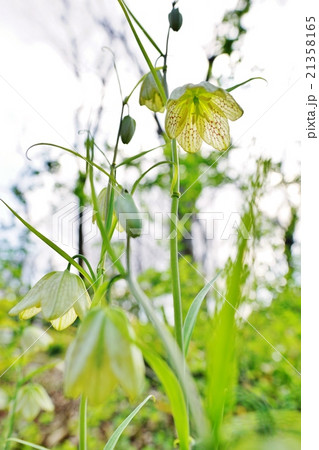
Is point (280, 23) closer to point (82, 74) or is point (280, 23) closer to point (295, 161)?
point (295, 161)

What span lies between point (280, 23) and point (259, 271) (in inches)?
31.0

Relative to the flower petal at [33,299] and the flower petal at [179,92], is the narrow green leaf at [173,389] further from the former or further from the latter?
the flower petal at [179,92]

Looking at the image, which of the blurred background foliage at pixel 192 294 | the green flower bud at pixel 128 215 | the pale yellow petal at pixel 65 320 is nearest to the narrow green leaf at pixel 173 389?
the green flower bud at pixel 128 215

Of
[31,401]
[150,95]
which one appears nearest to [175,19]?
[150,95]

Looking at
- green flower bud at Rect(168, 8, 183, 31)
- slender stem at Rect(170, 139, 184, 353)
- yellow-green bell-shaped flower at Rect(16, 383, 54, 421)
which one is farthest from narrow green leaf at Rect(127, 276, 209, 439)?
yellow-green bell-shaped flower at Rect(16, 383, 54, 421)

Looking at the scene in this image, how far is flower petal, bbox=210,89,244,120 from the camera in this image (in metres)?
0.51

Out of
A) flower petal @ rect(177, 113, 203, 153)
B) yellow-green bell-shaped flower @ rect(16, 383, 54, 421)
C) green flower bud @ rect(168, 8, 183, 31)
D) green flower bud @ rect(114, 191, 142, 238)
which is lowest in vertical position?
yellow-green bell-shaped flower @ rect(16, 383, 54, 421)

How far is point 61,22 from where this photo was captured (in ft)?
5.00

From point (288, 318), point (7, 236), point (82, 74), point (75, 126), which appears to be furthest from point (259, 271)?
point (7, 236)

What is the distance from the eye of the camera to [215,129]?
60cm

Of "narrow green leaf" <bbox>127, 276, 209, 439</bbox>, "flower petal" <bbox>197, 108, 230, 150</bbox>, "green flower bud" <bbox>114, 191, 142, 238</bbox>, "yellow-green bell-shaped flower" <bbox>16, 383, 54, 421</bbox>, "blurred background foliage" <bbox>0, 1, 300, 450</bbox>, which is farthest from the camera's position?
"blurred background foliage" <bbox>0, 1, 300, 450</bbox>

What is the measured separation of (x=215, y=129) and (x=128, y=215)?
30 centimetres

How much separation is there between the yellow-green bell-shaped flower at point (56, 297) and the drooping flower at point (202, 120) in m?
0.22

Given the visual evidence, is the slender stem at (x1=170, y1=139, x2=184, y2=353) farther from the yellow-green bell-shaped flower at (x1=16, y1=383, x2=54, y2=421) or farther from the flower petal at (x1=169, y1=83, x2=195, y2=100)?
the yellow-green bell-shaped flower at (x1=16, y1=383, x2=54, y2=421)
